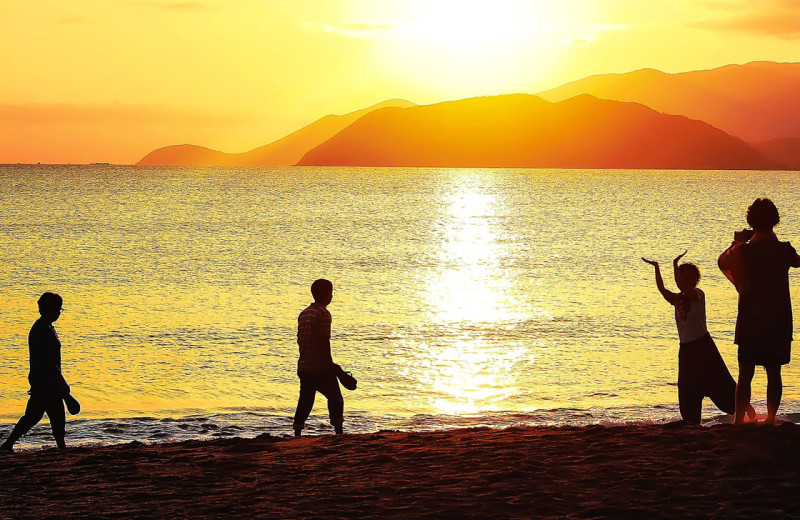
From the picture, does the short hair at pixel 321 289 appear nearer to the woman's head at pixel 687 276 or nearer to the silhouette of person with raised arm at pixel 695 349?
the silhouette of person with raised arm at pixel 695 349

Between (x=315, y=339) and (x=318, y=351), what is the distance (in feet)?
0.44

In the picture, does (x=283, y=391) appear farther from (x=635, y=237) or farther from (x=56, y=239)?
(x=635, y=237)

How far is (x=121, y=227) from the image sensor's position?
235 ft

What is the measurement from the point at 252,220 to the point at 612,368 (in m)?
69.5

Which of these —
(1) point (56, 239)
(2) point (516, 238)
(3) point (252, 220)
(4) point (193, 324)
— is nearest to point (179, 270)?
(4) point (193, 324)

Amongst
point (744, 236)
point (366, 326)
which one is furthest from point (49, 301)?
point (366, 326)

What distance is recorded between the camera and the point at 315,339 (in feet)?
30.8

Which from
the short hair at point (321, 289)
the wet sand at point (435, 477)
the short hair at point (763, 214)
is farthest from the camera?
the short hair at point (321, 289)

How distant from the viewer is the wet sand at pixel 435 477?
670 centimetres

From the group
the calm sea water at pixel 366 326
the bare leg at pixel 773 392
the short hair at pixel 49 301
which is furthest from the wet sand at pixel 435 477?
the calm sea water at pixel 366 326

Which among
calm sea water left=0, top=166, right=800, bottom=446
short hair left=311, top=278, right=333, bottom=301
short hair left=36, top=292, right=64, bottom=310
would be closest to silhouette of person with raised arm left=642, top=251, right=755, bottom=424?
short hair left=311, top=278, right=333, bottom=301

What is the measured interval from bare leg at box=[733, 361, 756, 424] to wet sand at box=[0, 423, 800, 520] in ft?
0.72

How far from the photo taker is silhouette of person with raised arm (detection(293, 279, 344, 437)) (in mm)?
9305

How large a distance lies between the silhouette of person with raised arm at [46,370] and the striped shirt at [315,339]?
2.27 metres
